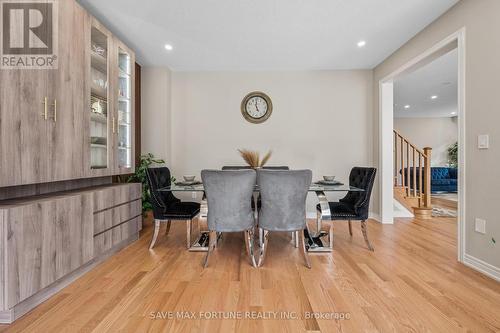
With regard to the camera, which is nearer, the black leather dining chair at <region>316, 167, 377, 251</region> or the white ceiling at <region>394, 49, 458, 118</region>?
the black leather dining chair at <region>316, 167, 377, 251</region>

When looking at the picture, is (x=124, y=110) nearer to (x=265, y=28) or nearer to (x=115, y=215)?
(x=115, y=215)

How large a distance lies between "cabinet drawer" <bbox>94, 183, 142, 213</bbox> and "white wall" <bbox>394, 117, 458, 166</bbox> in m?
9.56

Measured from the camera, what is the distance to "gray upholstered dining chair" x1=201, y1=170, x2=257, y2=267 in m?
2.33

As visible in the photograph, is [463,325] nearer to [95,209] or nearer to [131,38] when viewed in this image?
[95,209]

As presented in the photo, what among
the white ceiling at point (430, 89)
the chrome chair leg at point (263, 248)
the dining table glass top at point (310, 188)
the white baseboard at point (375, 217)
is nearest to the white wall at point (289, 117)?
the white baseboard at point (375, 217)

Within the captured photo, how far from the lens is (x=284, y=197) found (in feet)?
7.73

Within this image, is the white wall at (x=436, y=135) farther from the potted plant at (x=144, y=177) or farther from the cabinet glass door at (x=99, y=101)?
the cabinet glass door at (x=99, y=101)

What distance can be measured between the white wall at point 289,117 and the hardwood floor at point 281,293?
1927 mm

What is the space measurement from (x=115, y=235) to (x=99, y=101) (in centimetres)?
148

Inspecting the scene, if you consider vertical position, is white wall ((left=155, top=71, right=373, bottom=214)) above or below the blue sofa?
above

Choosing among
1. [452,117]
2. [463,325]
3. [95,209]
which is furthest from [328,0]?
[452,117]

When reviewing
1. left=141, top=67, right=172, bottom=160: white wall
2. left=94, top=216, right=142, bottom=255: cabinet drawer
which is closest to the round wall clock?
left=141, top=67, right=172, bottom=160: white wall

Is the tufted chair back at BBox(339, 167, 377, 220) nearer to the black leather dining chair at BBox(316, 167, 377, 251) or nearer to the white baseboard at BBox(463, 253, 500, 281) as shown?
the black leather dining chair at BBox(316, 167, 377, 251)

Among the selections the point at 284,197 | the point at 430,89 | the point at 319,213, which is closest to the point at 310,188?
the point at 319,213
